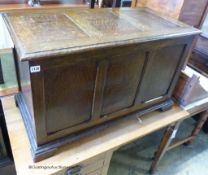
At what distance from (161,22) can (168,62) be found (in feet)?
0.71

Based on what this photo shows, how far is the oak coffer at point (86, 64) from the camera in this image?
0.71 m

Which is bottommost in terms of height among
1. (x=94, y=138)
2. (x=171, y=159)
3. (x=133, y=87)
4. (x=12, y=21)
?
(x=171, y=159)

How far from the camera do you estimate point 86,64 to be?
776 millimetres

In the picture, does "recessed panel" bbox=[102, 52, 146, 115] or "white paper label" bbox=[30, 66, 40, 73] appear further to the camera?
"recessed panel" bbox=[102, 52, 146, 115]

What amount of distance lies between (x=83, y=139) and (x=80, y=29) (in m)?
0.53

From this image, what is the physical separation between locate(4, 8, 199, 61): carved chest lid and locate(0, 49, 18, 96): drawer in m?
0.30

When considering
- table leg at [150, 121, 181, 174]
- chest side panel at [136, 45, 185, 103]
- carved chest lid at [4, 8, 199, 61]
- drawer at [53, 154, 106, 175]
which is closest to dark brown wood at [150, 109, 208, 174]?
table leg at [150, 121, 181, 174]

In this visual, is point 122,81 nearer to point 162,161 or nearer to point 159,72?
point 159,72

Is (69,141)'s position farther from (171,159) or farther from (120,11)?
(171,159)

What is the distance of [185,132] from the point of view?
1.97m

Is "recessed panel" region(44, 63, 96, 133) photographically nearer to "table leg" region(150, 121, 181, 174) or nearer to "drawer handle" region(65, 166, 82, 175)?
"drawer handle" region(65, 166, 82, 175)

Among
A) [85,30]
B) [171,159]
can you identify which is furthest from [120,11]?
[171,159]

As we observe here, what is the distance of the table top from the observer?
2.94 ft

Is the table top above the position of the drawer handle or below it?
above
